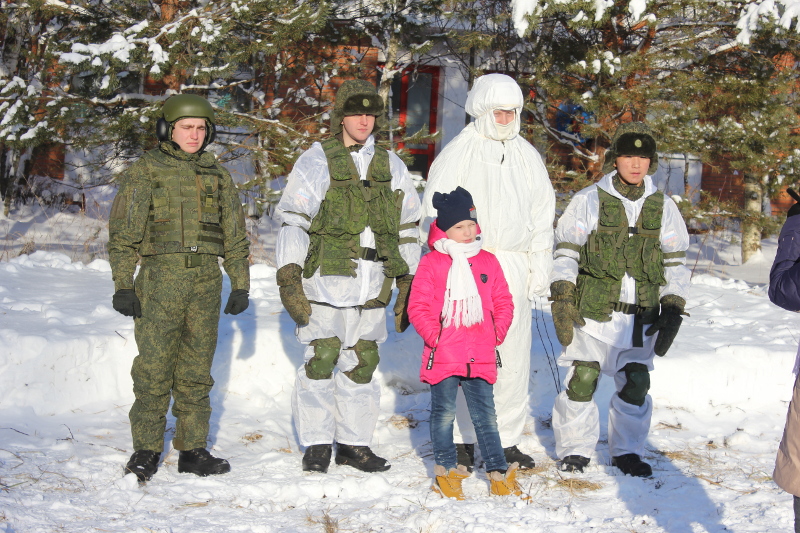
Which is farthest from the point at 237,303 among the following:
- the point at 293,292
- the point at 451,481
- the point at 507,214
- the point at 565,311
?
the point at 565,311

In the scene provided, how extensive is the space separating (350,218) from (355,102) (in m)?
0.70

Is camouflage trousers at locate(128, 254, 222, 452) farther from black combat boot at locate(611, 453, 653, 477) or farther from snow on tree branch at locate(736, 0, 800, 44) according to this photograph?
snow on tree branch at locate(736, 0, 800, 44)

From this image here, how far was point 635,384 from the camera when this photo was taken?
4551mm

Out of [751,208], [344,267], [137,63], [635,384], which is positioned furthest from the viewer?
[751,208]

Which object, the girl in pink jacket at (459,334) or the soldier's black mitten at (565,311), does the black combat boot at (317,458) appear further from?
the soldier's black mitten at (565,311)

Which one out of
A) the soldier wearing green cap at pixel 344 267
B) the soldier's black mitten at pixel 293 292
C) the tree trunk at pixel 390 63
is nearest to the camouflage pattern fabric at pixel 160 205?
the soldier's black mitten at pixel 293 292

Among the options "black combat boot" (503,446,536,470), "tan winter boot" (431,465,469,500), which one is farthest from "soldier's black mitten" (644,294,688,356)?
"tan winter boot" (431,465,469,500)

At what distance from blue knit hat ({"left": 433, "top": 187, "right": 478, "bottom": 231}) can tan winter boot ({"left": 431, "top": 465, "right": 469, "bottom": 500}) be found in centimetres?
133

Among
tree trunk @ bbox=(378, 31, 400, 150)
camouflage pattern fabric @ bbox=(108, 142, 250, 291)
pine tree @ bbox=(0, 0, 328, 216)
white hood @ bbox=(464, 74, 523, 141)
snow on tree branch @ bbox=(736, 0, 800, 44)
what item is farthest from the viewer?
tree trunk @ bbox=(378, 31, 400, 150)

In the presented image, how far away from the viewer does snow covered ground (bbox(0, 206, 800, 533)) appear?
379cm

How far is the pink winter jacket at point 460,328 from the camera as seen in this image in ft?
13.4

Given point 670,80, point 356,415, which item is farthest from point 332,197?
point 670,80

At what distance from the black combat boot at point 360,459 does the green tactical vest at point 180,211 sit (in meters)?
1.46

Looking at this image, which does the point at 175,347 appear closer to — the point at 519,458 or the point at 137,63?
the point at 519,458
